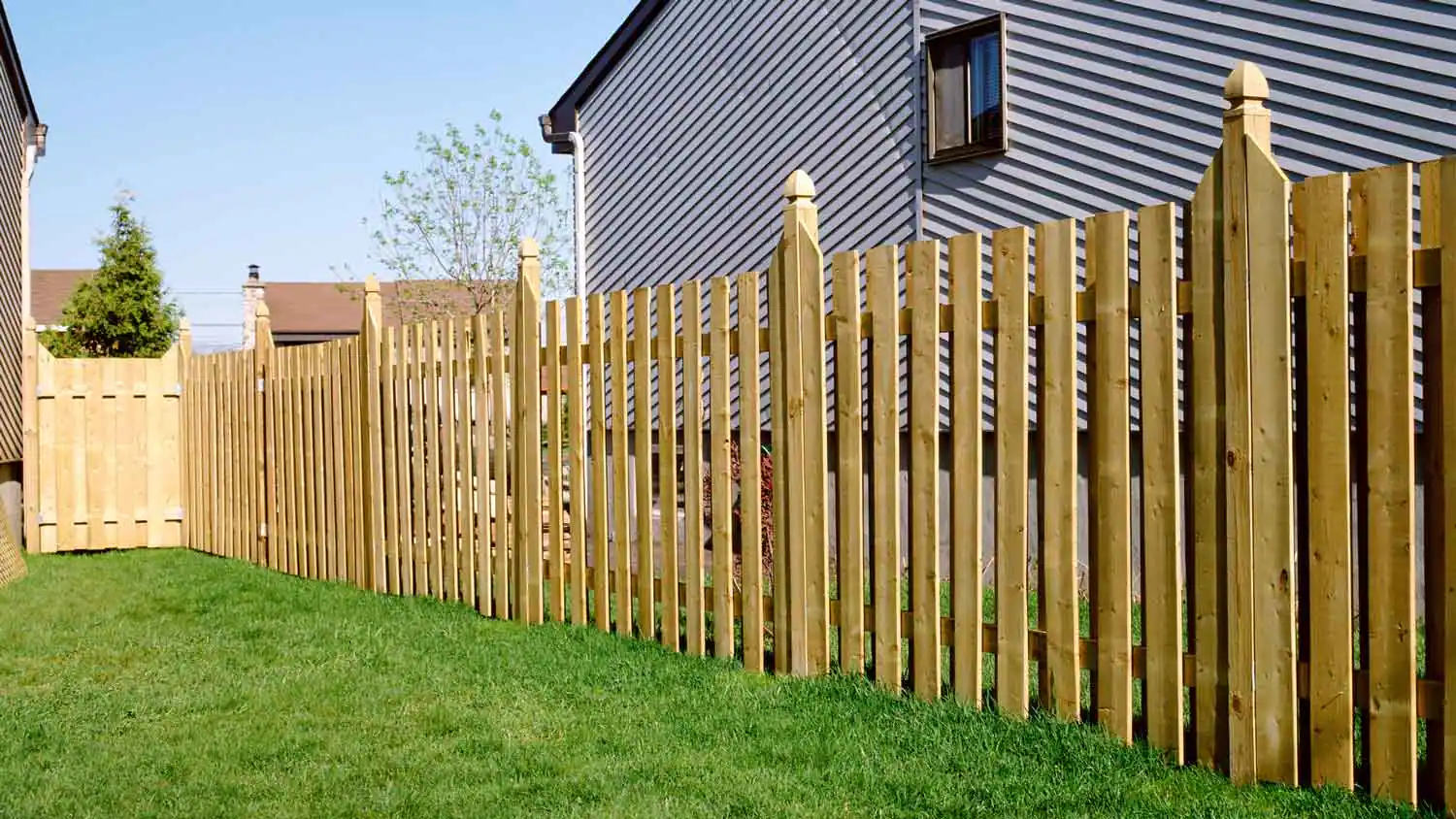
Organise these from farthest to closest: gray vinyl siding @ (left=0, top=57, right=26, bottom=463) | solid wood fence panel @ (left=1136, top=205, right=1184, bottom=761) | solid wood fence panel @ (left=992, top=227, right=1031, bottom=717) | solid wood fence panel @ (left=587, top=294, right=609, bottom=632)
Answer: gray vinyl siding @ (left=0, top=57, right=26, bottom=463)
solid wood fence panel @ (left=587, top=294, right=609, bottom=632)
solid wood fence panel @ (left=992, top=227, right=1031, bottom=717)
solid wood fence panel @ (left=1136, top=205, right=1184, bottom=761)

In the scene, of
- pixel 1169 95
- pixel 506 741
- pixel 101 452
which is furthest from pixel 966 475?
pixel 101 452

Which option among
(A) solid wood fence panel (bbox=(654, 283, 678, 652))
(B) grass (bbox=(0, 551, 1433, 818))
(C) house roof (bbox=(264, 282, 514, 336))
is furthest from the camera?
(C) house roof (bbox=(264, 282, 514, 336))

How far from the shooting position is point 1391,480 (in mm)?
3992

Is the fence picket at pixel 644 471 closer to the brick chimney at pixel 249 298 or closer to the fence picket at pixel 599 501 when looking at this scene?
the fence picket at pixel 599 501

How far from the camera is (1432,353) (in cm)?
397

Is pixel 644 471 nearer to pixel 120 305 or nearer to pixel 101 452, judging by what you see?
pixel 101 452

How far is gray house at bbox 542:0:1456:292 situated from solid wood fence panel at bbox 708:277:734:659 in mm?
4811

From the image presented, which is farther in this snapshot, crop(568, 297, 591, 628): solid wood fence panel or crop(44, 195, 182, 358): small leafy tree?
crop(44, 195, 182, 358): small leafy tree

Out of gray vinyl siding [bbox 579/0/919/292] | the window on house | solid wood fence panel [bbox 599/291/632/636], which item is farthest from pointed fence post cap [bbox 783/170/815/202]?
gray vinyl siding [bbox 579/0/919/292]

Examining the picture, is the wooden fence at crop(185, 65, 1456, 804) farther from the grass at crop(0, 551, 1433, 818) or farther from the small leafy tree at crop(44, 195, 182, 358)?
the small leafy tree at crop(44, 195, 182, 358)

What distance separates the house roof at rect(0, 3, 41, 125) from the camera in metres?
14.8

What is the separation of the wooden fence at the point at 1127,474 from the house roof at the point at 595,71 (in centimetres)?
900

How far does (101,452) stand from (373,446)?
5142mm

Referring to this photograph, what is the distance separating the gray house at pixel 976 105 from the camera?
898 cm
